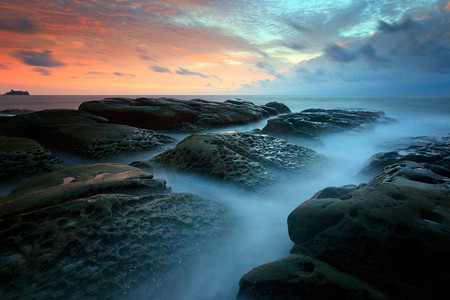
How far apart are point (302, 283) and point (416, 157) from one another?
338 centimetres

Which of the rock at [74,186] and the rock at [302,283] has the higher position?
the rock at [74,186]

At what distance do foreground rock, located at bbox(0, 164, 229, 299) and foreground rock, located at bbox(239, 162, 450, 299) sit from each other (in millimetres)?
689

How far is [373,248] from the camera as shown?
4.91ft

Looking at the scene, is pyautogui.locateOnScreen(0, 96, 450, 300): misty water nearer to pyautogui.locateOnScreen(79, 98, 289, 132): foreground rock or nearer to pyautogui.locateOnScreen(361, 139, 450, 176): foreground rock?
pyautogui.locateOnScreen(361, 139, 450, 176): foreground rock

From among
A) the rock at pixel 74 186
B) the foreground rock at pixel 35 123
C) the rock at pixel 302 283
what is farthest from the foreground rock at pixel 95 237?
the foreground rock at pixel 35 123

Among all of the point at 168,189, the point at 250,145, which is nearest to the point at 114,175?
the point at 168,189

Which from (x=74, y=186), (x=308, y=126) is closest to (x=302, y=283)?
(x=74, y=186)

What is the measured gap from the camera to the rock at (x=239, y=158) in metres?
3.29

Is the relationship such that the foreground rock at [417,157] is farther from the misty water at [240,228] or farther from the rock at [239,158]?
the rock at [239,158]

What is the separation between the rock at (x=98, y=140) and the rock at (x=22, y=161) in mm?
809

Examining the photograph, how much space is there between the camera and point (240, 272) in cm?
186

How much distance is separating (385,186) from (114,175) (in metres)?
2.78

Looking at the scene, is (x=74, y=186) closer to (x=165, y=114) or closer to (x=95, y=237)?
(x=95, y=237)

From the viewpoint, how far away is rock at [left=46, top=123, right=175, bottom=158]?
4.73 meters
